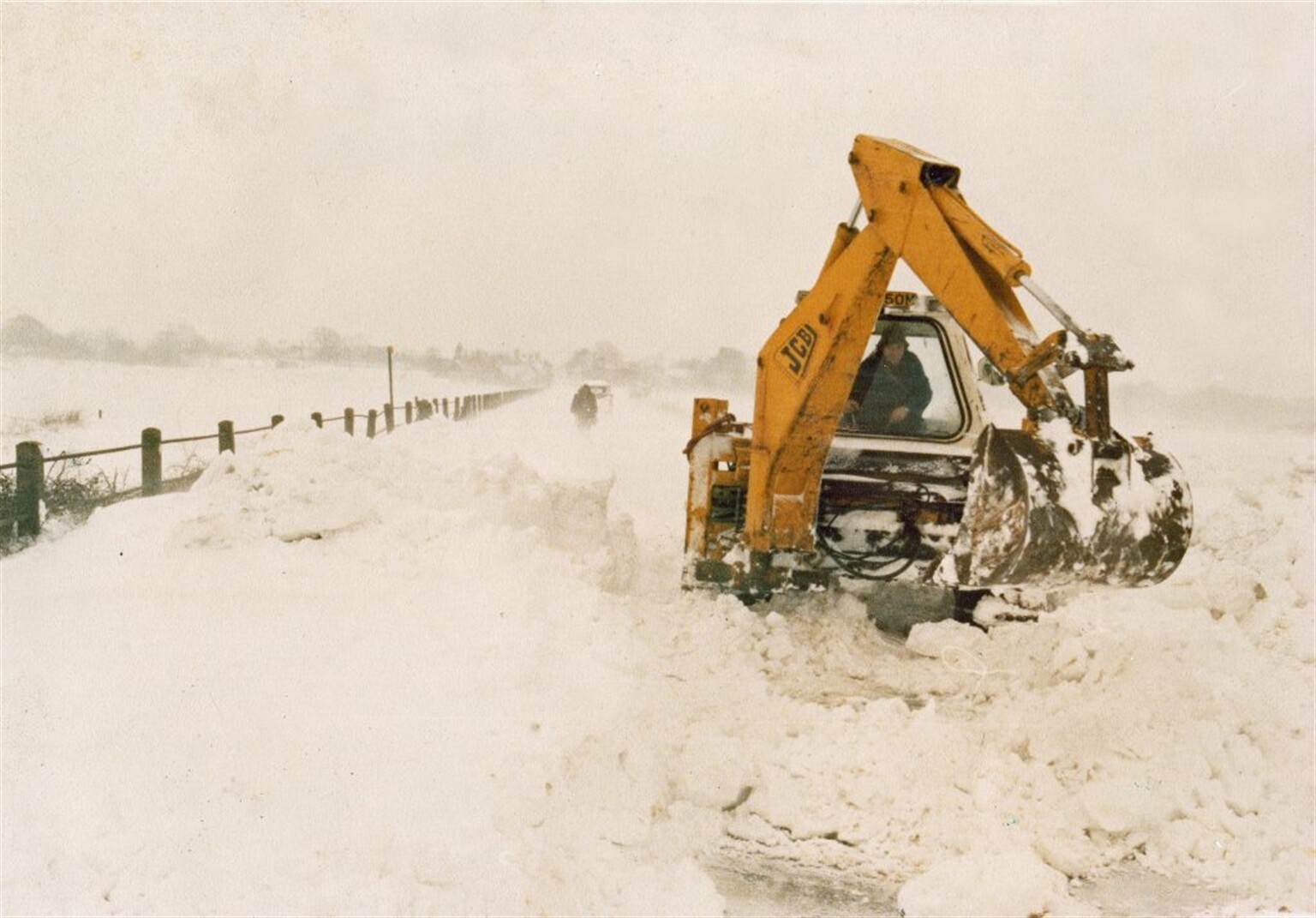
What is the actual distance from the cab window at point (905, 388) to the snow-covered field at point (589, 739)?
4.65 ft

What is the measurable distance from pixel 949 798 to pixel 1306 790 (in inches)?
60.9

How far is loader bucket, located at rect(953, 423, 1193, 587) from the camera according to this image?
3.50 meters

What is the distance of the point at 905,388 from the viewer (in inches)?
251

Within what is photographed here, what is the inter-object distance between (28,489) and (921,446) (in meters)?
7.52

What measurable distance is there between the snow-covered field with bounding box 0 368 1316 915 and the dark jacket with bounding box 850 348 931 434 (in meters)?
1.41

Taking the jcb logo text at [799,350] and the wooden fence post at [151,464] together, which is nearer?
the jcb logo text at [799,350]

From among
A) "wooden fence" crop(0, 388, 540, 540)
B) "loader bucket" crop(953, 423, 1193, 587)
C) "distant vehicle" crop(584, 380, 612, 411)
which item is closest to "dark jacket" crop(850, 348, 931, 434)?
"loader bucket" crop(953, 423, 1193, 587)

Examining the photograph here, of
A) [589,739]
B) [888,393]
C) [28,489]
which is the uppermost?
[888,393]

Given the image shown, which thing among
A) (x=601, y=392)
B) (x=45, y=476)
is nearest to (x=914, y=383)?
(x=45, y=476)

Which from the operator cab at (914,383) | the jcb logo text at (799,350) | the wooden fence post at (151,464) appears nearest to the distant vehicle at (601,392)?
the wooden fence post at (151,464)

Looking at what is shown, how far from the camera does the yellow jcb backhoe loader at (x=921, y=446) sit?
3.54m

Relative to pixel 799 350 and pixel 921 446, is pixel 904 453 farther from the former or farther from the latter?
pixel 799 350

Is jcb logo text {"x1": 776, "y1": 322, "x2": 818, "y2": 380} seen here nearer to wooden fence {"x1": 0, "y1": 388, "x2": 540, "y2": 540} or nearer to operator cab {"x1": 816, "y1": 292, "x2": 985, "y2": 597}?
operator cab {"x1": 816, "y1": 292, "x2": 985, "y2": 597}

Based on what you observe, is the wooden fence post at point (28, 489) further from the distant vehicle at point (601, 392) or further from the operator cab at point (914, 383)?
the distant vehicle at point (601, 392)
